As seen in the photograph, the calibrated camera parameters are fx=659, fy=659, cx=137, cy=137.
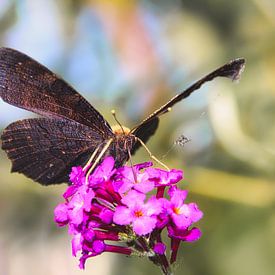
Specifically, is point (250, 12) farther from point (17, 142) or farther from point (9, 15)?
point (17, 142)

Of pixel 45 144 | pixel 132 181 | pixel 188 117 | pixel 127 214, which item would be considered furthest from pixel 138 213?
pixel 188 117

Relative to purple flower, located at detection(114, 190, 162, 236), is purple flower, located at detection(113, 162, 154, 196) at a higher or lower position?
higher

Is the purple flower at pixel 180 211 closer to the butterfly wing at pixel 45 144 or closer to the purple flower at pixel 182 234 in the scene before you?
the purple flower at pixel 182 234

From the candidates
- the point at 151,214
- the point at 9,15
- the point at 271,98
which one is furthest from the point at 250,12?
the point at 151,214

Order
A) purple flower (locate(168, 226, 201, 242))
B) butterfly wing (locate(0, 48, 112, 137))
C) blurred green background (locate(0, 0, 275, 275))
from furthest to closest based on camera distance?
blurred green background (locate(0, 0, 275, 275)) → butterfly wing (locate(0, 48, 112, 137)) → purple flower (locate(168, 226, 201, 242))

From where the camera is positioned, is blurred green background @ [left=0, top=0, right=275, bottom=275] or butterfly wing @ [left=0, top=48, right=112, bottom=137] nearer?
butterfly wing @ [left=0, top=48, right=112, bottom=137]

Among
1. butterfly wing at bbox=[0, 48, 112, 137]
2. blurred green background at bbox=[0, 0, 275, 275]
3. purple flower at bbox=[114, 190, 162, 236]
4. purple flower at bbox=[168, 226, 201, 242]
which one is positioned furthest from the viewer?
blurred green background at bbox=[0, 0, 275, 275]

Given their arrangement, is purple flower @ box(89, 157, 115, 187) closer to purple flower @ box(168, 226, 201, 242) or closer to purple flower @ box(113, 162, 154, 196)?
purple flower @ box(113, 162, 154, 196)

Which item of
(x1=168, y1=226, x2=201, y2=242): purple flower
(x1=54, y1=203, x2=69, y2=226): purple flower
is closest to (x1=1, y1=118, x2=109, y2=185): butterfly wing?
(x1=54, y1=203, x2=69, y2=226): purple flower
